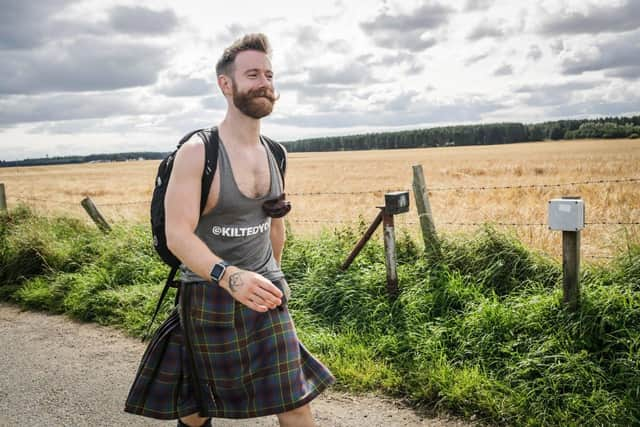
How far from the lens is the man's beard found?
2.26 metres

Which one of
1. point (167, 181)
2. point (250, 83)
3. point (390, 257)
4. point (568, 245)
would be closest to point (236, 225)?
point (167, 181)

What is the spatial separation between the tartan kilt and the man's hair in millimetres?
909

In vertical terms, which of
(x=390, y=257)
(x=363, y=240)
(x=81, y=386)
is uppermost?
(x=363, y=240)

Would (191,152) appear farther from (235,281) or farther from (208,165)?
(235,281)

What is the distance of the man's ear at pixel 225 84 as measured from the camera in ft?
7.52

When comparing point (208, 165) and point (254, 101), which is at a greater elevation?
point (254, 101)

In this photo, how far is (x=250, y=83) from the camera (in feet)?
7.42

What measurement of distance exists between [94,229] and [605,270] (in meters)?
6.66

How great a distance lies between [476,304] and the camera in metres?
4.59

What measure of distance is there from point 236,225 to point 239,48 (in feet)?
2.38

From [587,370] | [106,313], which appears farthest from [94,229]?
[587,370]

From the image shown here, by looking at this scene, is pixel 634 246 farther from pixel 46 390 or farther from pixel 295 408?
pixel 46 390

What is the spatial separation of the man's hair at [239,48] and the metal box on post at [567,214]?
2636 mm

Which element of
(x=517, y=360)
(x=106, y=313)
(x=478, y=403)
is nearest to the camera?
(x=478, y=403)
